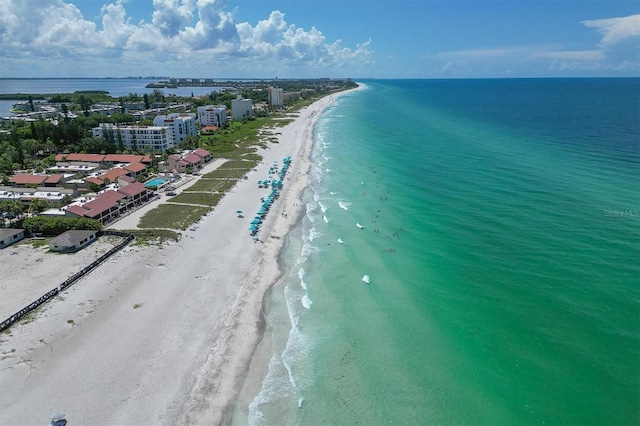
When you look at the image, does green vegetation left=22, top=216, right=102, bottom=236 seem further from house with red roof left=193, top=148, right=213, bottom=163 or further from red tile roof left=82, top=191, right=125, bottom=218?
house with red roof left=193, top=148, right=213, bottom=163

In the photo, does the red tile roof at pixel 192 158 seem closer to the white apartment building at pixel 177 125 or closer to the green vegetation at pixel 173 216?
the white apartment building at pixel 177 125

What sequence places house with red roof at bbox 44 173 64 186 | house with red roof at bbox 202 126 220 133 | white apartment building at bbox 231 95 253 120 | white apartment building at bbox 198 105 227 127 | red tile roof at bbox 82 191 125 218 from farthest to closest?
white apartment building at bbox 231 95 253 120, white apartment building at bbox 198 105 227 127, house with red roof at bbox 202 126 220 133, house with red roof at bbox 44 173 64 186, red tile roof at bbox 82 191 125 218

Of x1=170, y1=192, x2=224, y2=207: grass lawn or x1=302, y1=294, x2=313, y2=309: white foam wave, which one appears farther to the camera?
→ x1=170, y1=192, x2=224, y2=207: grass lawn

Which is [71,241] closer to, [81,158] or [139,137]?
[81,158]

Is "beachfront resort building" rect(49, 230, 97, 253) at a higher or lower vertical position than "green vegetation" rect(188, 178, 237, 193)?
lower

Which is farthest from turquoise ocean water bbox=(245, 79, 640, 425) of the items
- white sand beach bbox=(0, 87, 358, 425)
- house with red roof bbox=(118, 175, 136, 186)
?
house with red roof bbox=(118, 175, 136, 186)

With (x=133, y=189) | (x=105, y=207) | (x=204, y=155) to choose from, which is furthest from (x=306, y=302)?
(x=204, y=155)

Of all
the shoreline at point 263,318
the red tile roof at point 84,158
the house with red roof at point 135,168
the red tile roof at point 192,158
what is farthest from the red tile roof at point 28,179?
the shoreline at point 263,318
